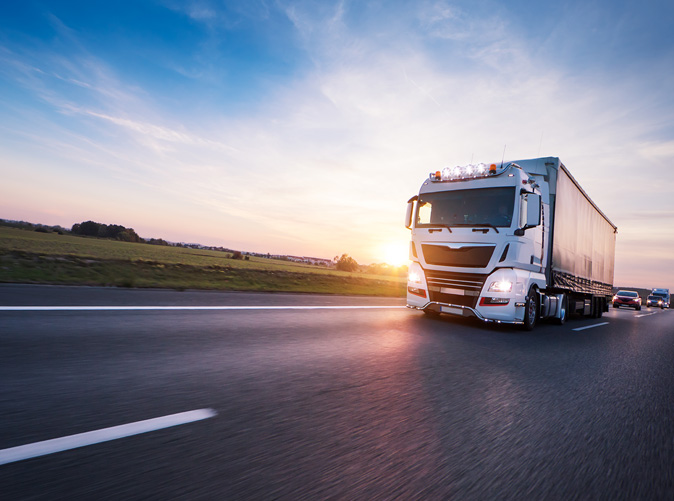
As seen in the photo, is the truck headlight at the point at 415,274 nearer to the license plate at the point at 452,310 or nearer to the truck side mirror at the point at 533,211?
the license plate at the point at 452,310

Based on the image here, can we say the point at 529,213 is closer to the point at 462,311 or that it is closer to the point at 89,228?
the point at 462,311

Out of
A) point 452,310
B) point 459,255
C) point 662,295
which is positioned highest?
point 662,295

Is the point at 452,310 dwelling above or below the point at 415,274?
below

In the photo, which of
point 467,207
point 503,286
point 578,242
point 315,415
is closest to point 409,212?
point 467,207

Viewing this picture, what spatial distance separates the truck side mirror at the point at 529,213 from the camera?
28.6 feet

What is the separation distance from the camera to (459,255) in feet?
29.6

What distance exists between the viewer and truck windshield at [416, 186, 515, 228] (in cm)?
888

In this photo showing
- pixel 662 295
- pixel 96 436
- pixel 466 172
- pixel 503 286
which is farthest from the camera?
pixel 662 295

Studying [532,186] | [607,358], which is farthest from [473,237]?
[607,358]

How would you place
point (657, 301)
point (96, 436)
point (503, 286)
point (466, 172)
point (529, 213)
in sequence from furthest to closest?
point (657, 301) → point (466, 172) → point (529, 213) → point (503, 286) → point (96, 436)

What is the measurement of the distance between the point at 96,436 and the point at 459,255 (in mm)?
7896

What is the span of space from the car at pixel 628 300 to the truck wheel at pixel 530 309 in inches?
1407

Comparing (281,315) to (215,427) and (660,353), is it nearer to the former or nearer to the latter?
(215,427)

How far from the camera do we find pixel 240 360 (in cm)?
423
